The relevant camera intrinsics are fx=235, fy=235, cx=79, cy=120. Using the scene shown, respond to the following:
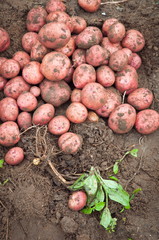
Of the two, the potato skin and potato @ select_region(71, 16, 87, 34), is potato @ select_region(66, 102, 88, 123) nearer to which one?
the potato skin

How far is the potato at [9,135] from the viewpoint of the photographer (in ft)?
8.12

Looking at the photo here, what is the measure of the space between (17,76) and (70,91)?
672 mm

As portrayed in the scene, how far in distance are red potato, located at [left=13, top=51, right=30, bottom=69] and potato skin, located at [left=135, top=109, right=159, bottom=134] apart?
1.50 metres

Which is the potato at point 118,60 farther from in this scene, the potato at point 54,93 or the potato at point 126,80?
the potato at point 54,93

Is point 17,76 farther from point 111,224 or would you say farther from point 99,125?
point 111,224

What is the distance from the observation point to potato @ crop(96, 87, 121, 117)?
270 centimetres

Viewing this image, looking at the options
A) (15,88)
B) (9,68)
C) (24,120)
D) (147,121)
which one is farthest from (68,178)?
(9,68)

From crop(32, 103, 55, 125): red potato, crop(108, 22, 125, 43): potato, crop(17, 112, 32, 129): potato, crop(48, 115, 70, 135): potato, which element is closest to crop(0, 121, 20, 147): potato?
crop(17, 112, 32, 129): potato

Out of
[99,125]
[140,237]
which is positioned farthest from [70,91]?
[140,237]

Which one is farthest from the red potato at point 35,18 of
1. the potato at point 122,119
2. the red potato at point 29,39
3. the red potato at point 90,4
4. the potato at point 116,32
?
the potato at point 122,119

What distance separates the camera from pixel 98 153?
250 cm

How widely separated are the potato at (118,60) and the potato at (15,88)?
1038 mm

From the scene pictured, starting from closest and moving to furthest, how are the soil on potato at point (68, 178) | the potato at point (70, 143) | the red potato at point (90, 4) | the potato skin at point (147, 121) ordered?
the soil on potato at point (68, 178) → the potato at point (70, 143) → the potato skin at point (147, 121) → the red potato at point (90, 4)

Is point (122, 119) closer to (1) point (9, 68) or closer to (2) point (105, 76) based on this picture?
(2) point (105, 76)
